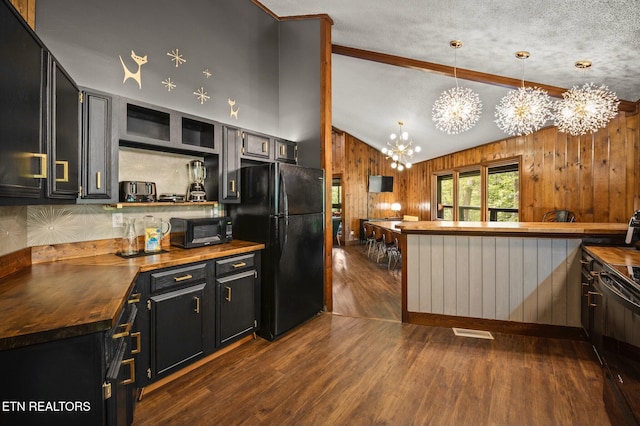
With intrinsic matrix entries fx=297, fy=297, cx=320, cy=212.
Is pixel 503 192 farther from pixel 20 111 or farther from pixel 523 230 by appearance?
pixel 20 111

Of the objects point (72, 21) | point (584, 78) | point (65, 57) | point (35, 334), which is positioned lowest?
point (35, 334)

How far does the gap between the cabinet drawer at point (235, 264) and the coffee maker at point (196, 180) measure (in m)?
0.69

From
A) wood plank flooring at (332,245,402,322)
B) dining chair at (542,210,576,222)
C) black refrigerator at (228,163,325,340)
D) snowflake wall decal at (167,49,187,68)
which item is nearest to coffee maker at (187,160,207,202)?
black refrigerator at (228,163,325,340)

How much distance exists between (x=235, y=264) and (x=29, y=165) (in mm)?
1486

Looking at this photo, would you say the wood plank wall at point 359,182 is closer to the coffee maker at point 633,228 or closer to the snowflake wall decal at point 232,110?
the snowflake wall decal at point 232,110

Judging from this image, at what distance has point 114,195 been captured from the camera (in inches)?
83.4

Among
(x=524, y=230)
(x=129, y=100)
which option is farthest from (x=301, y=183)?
(x=524, y=230)

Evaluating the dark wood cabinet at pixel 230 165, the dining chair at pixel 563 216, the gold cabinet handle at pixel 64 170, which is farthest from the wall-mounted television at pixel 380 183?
the gold cabinet handle at pixel 64 170

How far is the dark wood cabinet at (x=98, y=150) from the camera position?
1964 mm

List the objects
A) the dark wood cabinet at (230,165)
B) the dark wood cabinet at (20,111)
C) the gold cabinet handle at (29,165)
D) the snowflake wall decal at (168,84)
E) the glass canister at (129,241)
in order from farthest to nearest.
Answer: the dark wood cabinet at (230,165) → the snowflake wall decal at (168,84) → the glass canister at (129,241) → the gold cabinet handle at (29,165) → the dark wood cabinet at (20,111)

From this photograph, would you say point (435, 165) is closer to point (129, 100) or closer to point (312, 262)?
point (312, 262)

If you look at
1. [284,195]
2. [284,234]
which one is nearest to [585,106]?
[284,195]

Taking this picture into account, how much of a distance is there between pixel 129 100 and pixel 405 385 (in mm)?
2867

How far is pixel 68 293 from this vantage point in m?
1.40
